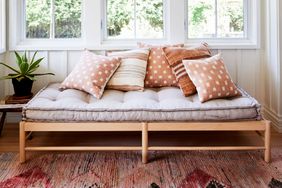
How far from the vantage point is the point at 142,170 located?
2.61 m

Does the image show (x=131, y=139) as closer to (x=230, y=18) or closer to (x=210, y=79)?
(x=210, y=79)

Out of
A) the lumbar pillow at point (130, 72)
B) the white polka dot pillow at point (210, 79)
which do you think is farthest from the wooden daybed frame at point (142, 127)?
the lumbar pillow at point (130, 72)

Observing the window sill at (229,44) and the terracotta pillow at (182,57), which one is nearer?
the terracotta pillow at (182,57)

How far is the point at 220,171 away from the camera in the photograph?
2586 mm

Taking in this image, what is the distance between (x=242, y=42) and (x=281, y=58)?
1.68 feet

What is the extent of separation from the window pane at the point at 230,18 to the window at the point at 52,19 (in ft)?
4.83

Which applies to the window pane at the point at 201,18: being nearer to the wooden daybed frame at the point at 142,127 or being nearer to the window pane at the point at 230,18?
the window pane at the point at 230,18

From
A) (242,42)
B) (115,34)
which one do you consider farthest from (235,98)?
(115,34)

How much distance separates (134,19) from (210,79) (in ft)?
4.33

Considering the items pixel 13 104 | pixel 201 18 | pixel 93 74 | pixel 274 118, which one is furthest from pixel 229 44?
pixel 13 104

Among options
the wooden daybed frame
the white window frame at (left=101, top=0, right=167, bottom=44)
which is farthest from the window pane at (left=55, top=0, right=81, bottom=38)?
the wooden daybed frame

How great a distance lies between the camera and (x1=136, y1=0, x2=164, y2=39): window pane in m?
3.83

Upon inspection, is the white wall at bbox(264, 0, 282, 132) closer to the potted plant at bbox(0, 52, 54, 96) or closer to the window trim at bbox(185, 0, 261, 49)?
the window trim at bbox(185, 0, 261, 49)

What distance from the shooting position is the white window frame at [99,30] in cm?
371
